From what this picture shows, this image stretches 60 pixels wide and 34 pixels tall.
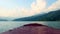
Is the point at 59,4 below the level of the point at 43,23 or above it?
above

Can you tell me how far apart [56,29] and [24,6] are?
0.44 m

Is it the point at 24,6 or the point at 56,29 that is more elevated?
the point at 24,6

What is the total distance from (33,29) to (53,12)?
292 millimetres

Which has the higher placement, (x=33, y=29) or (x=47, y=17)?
(x=47, y=17)

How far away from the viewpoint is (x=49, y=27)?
1416 millimetres

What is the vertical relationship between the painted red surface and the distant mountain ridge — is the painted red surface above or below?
below

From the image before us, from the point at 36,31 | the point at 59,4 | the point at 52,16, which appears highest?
the point at 59,4

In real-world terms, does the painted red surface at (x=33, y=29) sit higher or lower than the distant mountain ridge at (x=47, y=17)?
lower

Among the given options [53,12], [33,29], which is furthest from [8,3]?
[53,12]

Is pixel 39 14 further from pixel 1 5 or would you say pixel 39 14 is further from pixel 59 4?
pixel 1 5

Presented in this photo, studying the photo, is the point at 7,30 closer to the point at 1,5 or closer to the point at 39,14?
the point at 1,5

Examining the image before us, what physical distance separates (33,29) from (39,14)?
0.59 feet

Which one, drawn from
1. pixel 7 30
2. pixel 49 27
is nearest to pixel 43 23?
pixel 49 27

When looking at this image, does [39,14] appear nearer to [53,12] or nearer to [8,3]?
[53,12]
